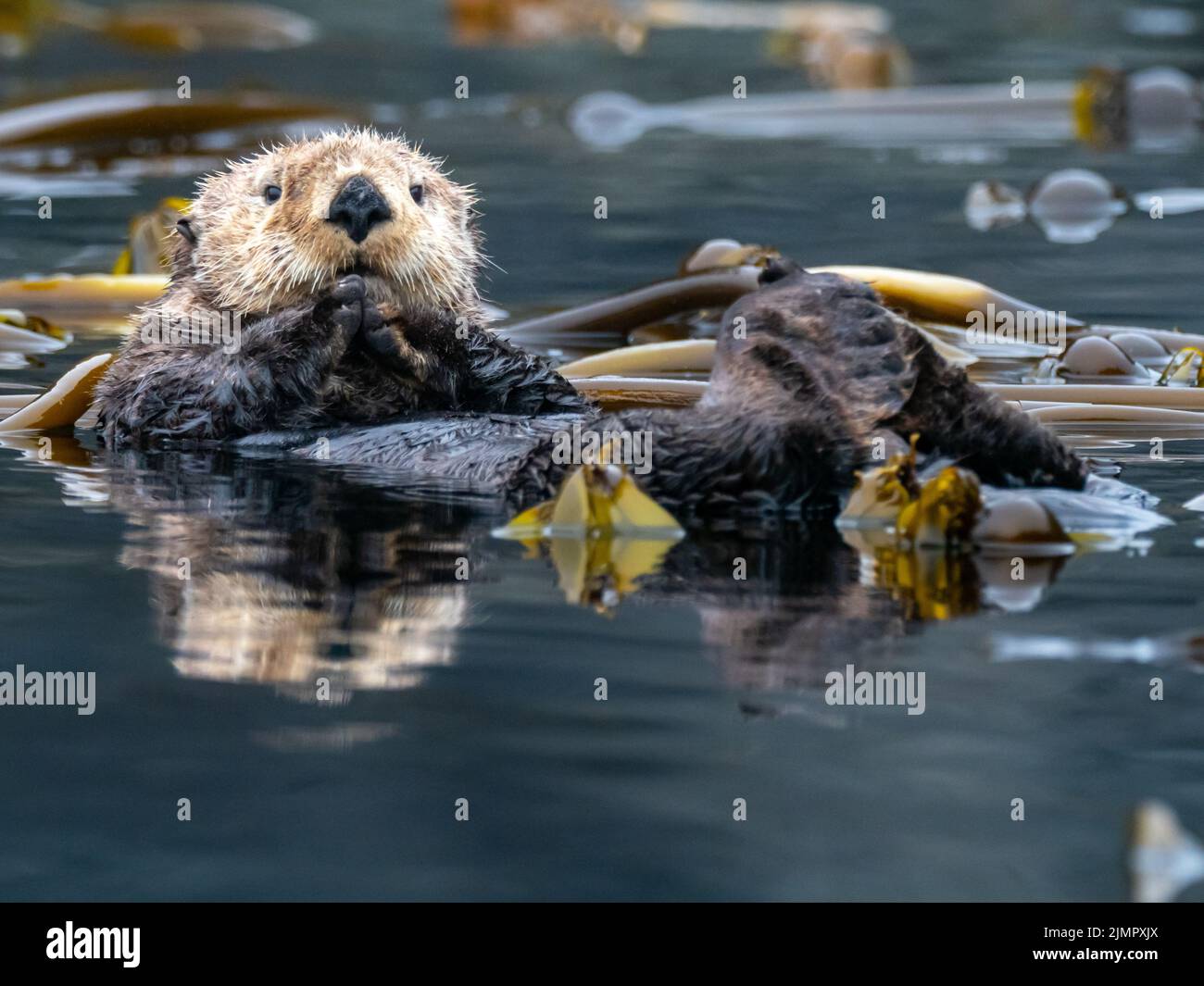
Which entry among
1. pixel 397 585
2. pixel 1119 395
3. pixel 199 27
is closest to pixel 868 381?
pixel 397 585

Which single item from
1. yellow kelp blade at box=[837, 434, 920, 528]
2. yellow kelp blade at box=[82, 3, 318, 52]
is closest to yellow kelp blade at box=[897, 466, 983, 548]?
yellow kelp blade at box=[837, 434, 920, 528]

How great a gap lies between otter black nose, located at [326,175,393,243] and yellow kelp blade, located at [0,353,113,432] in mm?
1305

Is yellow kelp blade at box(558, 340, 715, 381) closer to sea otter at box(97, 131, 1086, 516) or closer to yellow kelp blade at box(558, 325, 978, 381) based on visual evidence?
yellow kelp blade at box(558, 325, 978, 381)

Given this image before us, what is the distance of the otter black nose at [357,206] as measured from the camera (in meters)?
4.67

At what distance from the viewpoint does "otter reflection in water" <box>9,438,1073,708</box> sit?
3.17m

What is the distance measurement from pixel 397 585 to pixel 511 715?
2.47 ft

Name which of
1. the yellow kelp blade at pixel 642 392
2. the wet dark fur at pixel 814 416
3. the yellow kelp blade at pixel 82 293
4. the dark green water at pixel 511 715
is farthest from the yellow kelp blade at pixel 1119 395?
the yellow kelp blade at pixel 82 293

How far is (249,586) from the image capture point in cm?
366

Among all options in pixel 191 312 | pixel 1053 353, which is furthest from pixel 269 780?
pixel 1053 353

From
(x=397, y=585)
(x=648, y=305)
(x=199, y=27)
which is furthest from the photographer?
(x=199, y=27)

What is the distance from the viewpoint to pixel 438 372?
16.2ft

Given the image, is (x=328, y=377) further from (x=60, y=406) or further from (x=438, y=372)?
(x=60, y=406)
